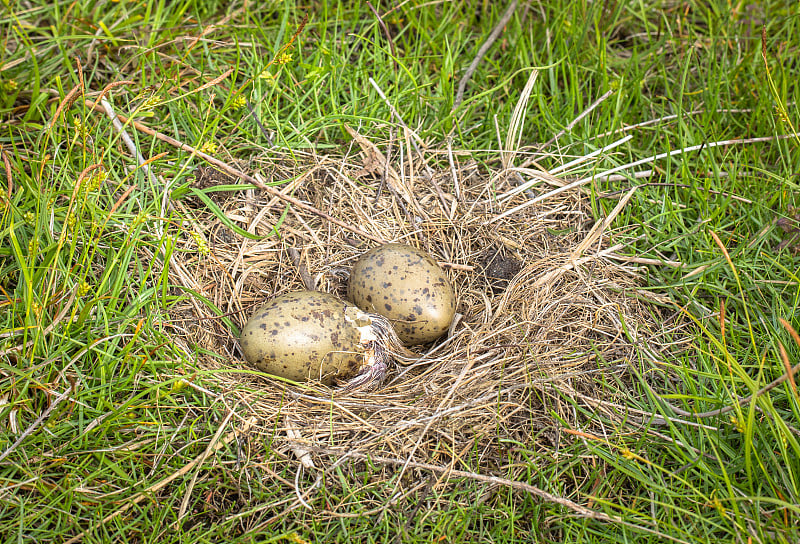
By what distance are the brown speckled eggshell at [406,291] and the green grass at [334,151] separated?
0.74 m

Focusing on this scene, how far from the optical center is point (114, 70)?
2.96m

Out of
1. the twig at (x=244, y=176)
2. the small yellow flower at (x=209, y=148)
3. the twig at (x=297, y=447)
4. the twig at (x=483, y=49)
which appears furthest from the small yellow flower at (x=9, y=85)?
the twig at (x=483, y=49)

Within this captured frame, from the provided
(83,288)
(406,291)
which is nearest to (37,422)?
(83,288)

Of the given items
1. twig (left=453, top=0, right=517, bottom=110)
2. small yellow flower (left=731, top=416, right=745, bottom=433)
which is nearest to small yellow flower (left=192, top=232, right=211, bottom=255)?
twig (left=453, top=0, right=517, bottom=110)

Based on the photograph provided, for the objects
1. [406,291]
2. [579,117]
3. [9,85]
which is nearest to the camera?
[406,291]

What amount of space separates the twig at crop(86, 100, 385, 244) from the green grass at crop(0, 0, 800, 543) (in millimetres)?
71

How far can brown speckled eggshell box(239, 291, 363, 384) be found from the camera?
2.34 m

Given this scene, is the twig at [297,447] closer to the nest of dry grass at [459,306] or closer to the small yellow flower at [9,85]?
the nest of dry grass at [459,306]

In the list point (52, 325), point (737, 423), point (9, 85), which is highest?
point (9, 85)

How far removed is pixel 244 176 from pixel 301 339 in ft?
2.86

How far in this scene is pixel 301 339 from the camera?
2.36 metres

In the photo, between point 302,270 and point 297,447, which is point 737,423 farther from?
point 302,270

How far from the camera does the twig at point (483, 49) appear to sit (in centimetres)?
322

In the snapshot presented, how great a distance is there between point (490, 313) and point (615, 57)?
1876 millimetres
